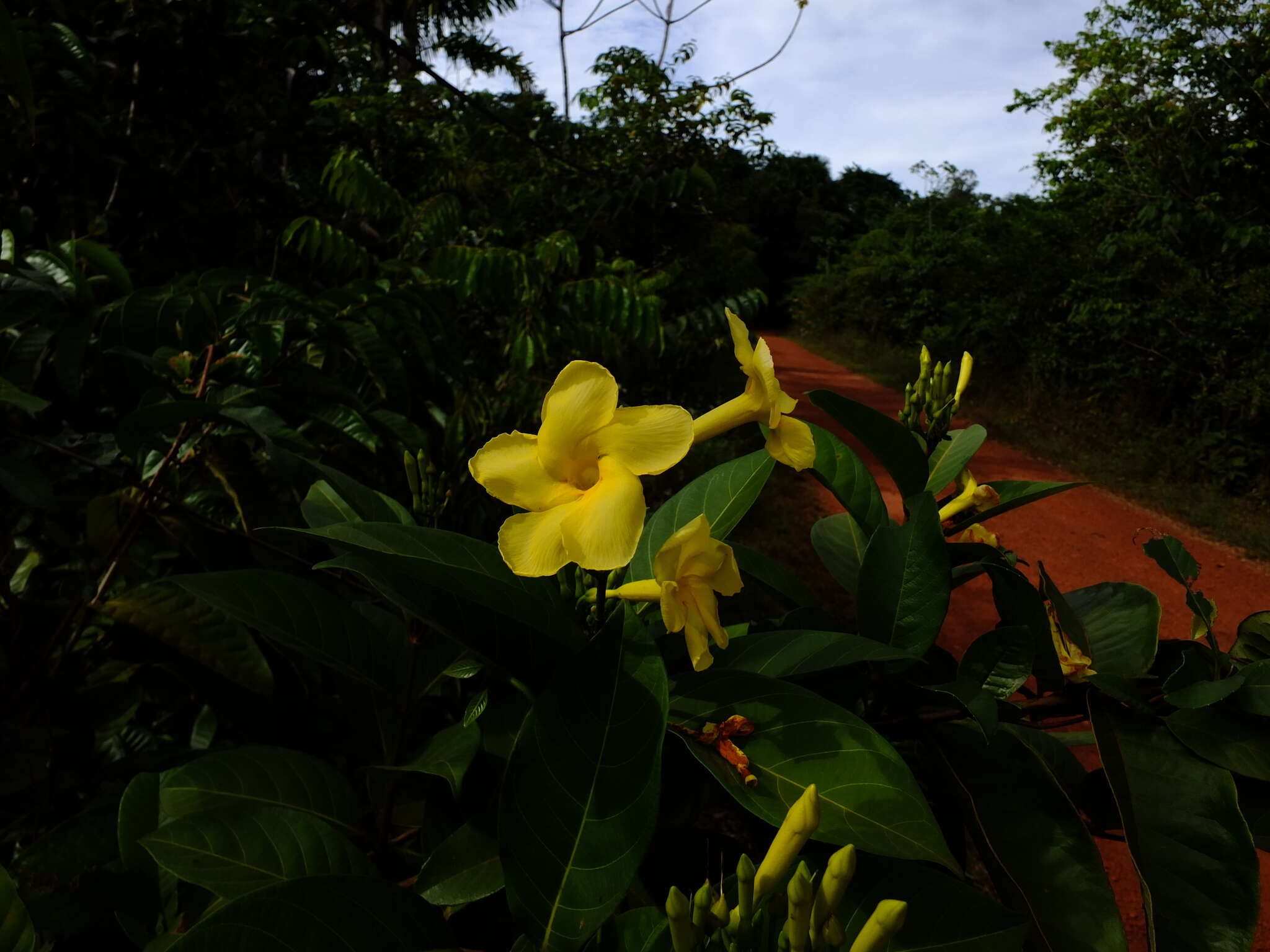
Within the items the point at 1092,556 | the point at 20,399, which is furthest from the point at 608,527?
the point at 1092,556

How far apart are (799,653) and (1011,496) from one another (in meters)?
0.48

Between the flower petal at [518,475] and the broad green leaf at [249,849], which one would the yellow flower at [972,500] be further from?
the broad green leaf at [249,849]

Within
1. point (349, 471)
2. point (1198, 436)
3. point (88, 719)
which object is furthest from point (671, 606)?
point (1198, 436)

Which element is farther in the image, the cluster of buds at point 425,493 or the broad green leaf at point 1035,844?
the cluster of buds at point 425,493

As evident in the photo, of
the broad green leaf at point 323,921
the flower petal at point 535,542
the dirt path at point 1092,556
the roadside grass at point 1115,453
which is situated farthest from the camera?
the roadside grass at point 1115,453

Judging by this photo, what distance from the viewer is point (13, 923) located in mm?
588

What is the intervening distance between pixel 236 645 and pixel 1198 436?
8974 mm

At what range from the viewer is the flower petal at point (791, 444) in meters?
0.77

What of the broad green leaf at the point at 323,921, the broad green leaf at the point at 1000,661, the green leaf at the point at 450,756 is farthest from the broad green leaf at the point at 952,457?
the broad green leaf at the point at 323,921

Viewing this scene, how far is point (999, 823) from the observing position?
706 mm

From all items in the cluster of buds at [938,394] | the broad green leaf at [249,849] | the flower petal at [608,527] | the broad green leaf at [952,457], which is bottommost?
the broad green leaf at [249,849]

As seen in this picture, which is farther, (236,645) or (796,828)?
(236,645)

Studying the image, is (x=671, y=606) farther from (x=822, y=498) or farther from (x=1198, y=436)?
(x=1198, y=436)

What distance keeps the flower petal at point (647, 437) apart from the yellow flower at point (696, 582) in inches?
2.5
